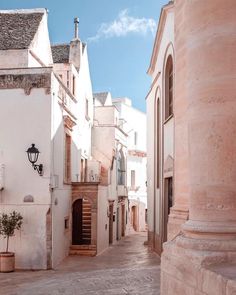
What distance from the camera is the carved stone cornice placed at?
15.5m

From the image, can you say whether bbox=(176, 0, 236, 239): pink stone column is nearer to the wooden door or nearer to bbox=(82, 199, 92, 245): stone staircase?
the wooden door

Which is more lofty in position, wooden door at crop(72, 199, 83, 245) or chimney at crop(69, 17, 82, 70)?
chimney at crop(69, 17, 82, 70)

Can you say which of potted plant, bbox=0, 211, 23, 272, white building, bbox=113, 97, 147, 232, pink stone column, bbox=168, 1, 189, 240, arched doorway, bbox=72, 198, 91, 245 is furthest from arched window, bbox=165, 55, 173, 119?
white building, bbox=113, 97, 147, 232

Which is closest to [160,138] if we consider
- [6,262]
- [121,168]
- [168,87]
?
[168,87]

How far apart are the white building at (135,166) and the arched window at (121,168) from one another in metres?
4.05

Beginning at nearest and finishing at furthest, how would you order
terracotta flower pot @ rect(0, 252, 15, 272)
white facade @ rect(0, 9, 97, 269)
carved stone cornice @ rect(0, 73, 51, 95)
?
terracotta flower pot @ rect(0, 252, 15, 272) → white facade @ rect(0, 9, 97, 269) → carved stone cornice @ rect(0, 73, 51, 95)

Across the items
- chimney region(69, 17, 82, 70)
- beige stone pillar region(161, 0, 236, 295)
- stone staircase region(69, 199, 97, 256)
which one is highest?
chimney region(69, 17, 82, 70)

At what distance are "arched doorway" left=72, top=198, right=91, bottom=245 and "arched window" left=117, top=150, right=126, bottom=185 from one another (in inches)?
346

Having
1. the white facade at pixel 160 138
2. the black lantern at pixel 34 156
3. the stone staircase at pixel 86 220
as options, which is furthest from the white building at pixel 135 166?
the black lantern at pixel 34 156

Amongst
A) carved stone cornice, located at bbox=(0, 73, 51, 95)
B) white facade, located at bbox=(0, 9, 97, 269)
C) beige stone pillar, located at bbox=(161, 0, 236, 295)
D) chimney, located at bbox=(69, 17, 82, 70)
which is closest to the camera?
beige stone pillar, located at bbox=(161, 0, 236, 295)

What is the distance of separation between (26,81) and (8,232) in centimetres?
497

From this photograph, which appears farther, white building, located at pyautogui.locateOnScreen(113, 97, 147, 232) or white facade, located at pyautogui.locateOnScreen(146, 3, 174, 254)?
white building, located at pyautogui.locateOnScreen(113, 97, 147, 232)

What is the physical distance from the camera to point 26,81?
15.6 m

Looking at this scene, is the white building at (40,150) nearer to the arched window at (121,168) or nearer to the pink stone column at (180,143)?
the pink stone column at (180,143)
